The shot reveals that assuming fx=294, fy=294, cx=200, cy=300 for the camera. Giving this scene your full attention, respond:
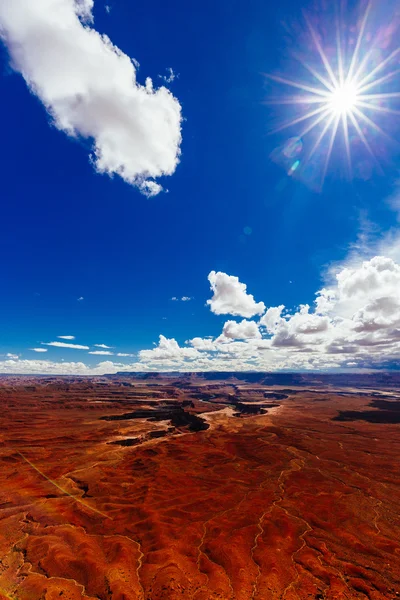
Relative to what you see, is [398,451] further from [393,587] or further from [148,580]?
[148,580]

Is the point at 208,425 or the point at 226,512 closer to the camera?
the point at 226,512

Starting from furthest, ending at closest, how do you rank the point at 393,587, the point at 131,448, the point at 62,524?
the point at 131,448
the point at 62,524
the point at 393,587

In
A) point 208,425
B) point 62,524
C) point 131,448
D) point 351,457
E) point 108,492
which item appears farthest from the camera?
point 208,425

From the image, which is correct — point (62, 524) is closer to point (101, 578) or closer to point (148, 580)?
point (101, 578)

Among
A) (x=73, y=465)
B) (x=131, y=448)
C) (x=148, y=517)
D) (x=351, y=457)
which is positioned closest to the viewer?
(x=148, y=517)

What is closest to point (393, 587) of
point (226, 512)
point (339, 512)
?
point (339, 512)

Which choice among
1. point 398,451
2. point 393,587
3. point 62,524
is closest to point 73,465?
point 62,524

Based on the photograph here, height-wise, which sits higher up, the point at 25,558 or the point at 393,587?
the point at 25,558

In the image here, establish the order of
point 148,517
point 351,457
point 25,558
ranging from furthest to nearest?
point 351,457, point 148,517, point 25,558

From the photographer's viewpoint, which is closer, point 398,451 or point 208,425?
point 398,451
